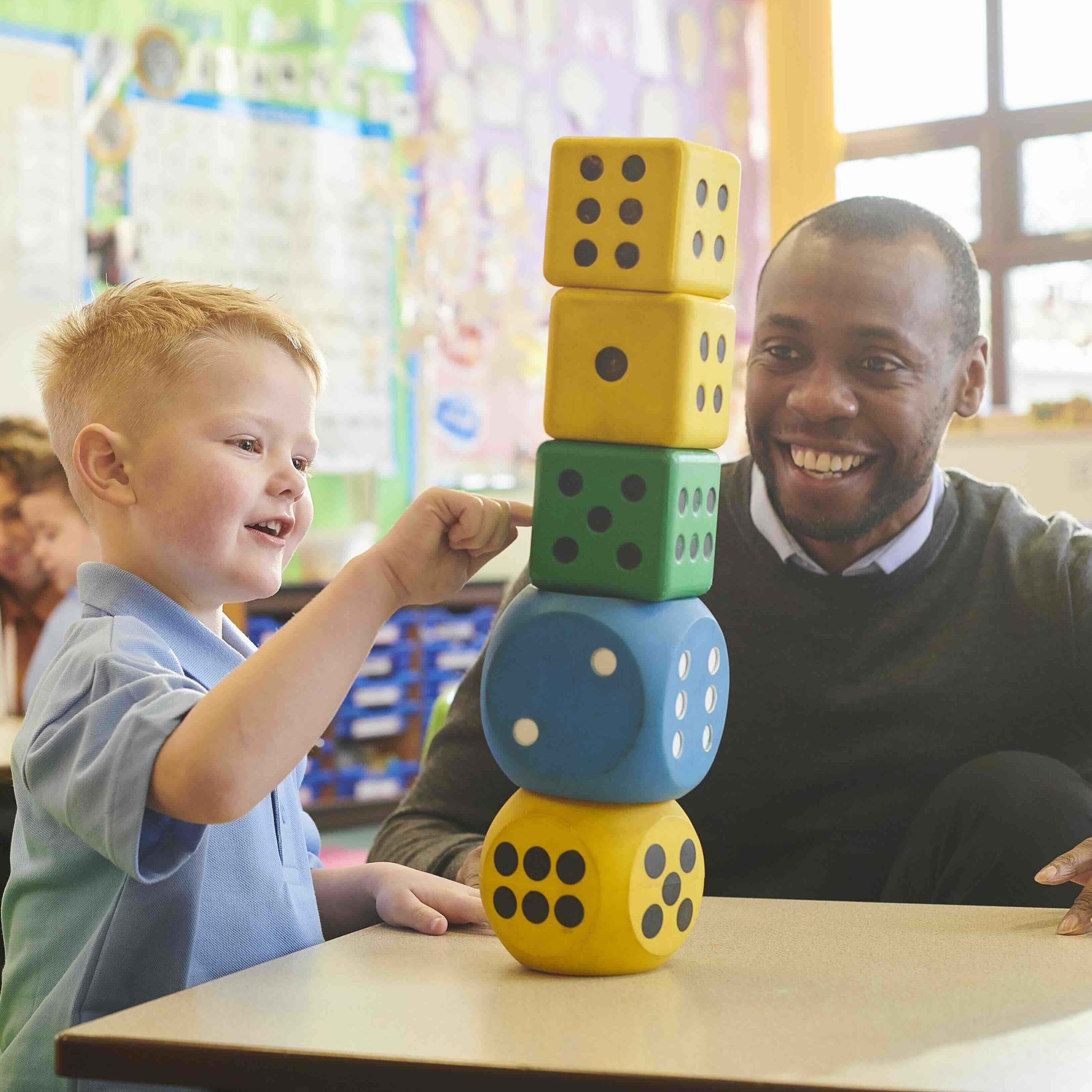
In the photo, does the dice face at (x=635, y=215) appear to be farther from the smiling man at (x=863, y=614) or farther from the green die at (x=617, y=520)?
the smiling man at (x=863, y=614)

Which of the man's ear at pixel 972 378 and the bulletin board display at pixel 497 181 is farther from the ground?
the bulletin board display at pixel 497 181

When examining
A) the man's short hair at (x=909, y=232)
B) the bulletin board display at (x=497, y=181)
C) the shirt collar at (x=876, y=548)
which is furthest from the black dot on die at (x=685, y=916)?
the bulletin board display at (x=497, y=181)

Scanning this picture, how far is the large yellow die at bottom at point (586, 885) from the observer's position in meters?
0.93

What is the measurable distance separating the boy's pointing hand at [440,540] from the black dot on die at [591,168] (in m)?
0.23

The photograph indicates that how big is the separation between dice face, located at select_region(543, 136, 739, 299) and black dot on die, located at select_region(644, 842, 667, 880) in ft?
1.23

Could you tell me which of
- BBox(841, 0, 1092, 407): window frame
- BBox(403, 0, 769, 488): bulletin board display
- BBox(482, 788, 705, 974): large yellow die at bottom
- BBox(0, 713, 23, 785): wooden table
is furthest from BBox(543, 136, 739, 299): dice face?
BBox(841, 0, 1092, 407): window frame

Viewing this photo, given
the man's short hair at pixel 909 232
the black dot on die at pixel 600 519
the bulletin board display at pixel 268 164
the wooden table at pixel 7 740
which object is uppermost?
the bulletin board display at pixel 268 164

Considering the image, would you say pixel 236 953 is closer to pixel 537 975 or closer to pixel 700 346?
pixel 537 975

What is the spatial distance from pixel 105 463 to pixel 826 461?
0.87m

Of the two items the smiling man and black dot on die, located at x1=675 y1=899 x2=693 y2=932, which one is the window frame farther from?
black dot on die, located at x1=675 y1=899 x2=693 y2=932

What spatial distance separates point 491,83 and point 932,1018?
5034 mm

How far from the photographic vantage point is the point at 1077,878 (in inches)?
44.9

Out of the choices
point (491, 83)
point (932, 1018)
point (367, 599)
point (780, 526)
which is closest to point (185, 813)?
point (367, 599)

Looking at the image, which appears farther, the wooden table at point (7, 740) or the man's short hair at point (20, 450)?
the man's short hair at point (20, 450)
